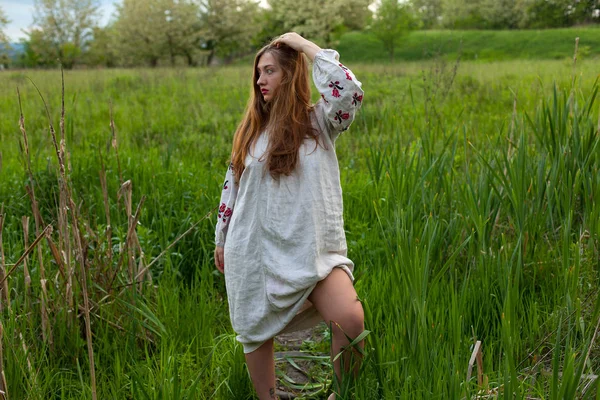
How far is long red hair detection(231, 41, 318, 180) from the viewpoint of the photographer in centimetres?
194

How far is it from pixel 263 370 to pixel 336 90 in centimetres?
99

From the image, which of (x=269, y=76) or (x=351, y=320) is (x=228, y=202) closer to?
(x=269, y=76)

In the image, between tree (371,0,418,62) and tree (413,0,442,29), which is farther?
tree (413,0,442,29)

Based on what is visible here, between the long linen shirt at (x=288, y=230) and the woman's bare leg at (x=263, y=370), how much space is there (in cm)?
5

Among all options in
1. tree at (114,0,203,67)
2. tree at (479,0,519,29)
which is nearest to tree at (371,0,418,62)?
tree at (114,0,203,67)

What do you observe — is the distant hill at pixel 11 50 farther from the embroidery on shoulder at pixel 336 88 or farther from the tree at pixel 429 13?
the tree at pixel 429 13

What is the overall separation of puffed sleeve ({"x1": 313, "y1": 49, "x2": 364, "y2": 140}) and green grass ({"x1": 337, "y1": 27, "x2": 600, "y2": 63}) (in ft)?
72.4

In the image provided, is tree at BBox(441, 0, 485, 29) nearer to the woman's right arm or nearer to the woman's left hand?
the woman's left hand

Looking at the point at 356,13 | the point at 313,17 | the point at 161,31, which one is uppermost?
the point at 356,13

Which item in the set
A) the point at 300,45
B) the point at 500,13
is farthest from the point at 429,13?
the point at 300,45

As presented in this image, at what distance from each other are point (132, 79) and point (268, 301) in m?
12.0

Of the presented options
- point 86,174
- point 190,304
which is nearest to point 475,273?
point 190,304

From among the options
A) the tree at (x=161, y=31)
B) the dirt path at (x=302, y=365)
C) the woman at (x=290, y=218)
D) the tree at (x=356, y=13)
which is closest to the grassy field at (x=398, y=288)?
the dirt path at (x=302, y=365)

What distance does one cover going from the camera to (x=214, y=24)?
3441 cm
